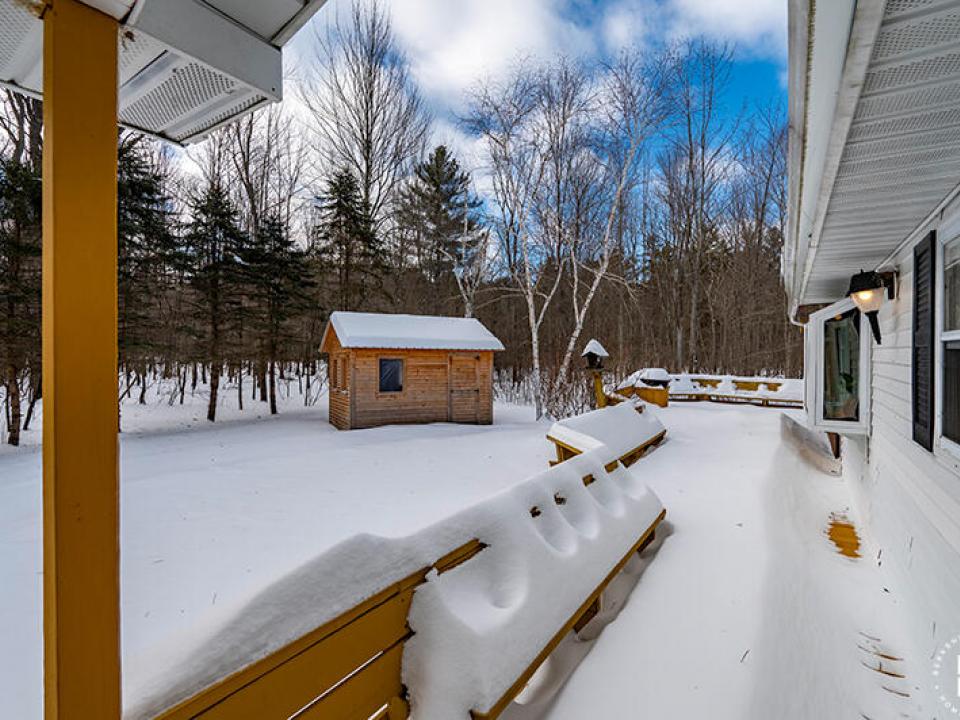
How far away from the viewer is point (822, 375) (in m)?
6.01

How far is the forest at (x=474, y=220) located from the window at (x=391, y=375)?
3412mm

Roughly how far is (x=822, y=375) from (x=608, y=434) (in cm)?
292

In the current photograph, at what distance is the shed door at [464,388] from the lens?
39.3 ft

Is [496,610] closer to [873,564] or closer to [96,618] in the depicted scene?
[96,618]

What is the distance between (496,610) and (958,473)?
8.33 ft

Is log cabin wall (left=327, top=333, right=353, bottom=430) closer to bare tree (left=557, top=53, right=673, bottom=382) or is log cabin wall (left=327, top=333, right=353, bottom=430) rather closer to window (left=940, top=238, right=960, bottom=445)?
bare tree (left=557, top=53, right=673, bottom=382)

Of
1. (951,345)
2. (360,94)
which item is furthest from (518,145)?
(951,345)

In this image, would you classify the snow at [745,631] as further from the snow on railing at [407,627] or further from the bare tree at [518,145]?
the bare tree at [518,145]

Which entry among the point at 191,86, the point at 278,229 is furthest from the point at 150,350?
the point at 191,86

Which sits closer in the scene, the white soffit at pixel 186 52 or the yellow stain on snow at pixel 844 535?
the white soffit at pixel 186 52

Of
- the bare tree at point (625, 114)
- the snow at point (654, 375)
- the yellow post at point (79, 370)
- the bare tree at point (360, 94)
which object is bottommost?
the snow at point (654, 375)

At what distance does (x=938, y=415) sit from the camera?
2732 mm

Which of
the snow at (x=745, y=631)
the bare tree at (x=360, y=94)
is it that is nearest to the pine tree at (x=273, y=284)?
the bare tree at (x=360, y=94)

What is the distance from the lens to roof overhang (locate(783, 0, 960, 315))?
3.82 ft
